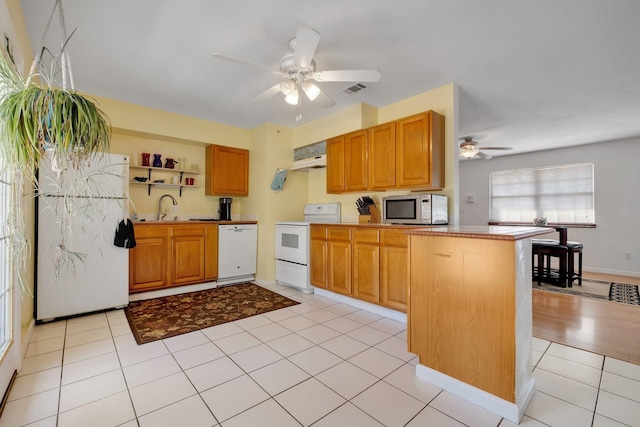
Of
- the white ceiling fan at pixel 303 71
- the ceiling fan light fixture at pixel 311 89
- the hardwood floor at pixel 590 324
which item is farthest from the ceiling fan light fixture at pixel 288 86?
the hardwood floor at pixel 590 324

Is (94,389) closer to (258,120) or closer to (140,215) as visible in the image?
(140,215)

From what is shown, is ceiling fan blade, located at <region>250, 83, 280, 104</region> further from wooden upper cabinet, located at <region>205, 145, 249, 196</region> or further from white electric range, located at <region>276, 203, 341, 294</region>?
wooden upper cabinet, located at <region>205, 145, 249, 196</region>

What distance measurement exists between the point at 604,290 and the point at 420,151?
12.4ft

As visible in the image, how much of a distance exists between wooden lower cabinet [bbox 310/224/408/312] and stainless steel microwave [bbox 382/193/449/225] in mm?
241

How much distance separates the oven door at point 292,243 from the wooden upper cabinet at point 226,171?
1.05 m

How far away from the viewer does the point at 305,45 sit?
6.60 ft

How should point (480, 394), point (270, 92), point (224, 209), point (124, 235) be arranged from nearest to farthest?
1. point (480, 394)
2. point (270, 92)
3. point (124, 235)
4. point (224, 209)

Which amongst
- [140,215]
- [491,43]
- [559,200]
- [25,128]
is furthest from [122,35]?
[559,200]

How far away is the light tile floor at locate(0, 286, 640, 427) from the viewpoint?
60.8 inches

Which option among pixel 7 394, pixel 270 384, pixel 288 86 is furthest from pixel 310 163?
pixel 7 394

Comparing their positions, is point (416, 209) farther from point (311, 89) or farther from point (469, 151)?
point (469, 151)

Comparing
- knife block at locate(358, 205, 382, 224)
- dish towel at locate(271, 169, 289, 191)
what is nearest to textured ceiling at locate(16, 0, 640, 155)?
dish towel at locate(271, 169, 289, 191)

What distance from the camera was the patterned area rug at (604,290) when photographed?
3726 millimetres

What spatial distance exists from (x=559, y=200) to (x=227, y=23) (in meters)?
6.86
